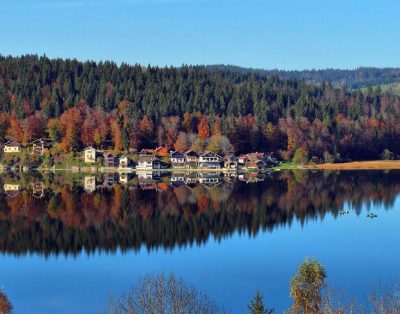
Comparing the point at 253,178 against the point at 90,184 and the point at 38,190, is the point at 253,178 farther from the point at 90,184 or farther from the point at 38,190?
the point at 38,190

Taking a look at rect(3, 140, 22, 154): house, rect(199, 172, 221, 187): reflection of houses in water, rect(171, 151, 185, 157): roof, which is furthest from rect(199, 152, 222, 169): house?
rect(3, 140, 22, 154): house

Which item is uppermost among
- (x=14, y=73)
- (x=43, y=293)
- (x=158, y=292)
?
(x=14, y=73)

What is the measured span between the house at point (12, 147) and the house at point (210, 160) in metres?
27.4

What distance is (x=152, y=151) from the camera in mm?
96875

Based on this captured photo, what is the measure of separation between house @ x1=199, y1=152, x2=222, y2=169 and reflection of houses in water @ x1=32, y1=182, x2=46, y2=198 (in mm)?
32065

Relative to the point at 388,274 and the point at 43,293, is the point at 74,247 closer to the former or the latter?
the point at 43,293

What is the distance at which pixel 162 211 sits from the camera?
4853 cm

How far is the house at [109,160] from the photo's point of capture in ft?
308

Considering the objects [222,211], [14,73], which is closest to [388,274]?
[222,211]

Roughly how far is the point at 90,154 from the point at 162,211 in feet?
156

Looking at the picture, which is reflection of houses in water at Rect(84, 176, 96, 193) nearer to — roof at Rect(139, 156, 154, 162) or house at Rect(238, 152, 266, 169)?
Result: roof at Rect(139, 156, 154, 162)

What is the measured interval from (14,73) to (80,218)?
86.1m

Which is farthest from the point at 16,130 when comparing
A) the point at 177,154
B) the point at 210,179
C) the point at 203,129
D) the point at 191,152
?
the point at 210,179

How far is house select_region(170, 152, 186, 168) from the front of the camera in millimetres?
97125
